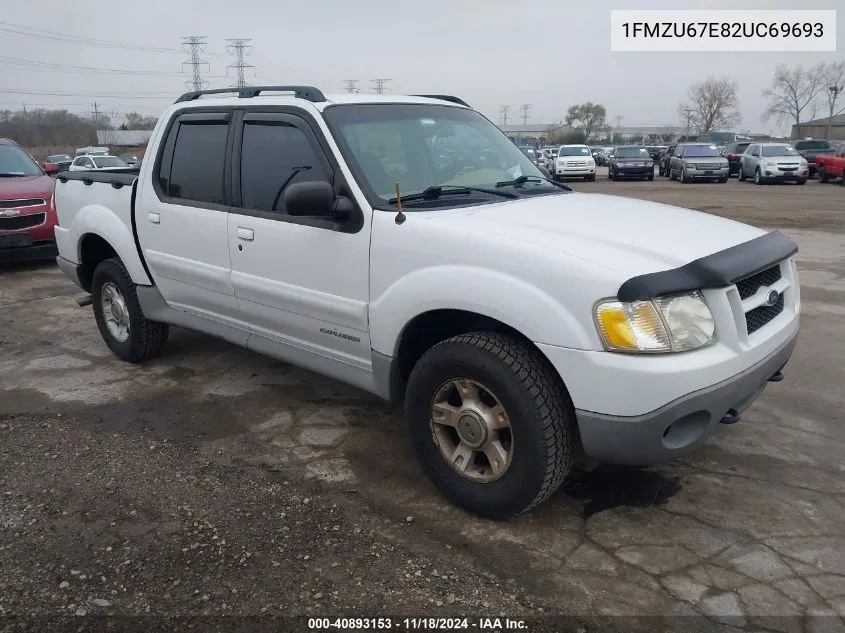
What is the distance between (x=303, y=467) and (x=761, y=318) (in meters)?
2.37

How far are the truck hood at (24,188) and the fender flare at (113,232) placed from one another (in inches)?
174

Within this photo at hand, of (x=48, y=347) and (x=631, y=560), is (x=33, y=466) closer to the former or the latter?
(x=48, y=347)

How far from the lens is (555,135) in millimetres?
101625

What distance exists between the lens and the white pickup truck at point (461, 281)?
2.71m

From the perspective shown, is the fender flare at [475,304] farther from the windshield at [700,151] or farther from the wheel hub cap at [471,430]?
the windshield at [700,151]

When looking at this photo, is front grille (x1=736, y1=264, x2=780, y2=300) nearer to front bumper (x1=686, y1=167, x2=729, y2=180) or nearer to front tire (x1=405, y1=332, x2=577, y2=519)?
front tire (x1=405, y1=332, x2=577, y2=519)

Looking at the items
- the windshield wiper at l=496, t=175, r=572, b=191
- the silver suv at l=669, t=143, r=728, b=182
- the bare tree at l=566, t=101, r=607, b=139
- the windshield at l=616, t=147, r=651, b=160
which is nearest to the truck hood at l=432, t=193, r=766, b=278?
the windshield wiper at l=496, t=175, r=572, b=191

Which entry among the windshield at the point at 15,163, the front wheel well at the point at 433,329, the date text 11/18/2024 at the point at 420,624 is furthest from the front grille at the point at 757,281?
the windshield at the point at 15,163

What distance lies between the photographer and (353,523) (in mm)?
3193

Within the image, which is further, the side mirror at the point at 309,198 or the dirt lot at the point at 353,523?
the side mirror at the point at 309,198

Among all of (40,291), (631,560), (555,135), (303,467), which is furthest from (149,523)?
(555,135)

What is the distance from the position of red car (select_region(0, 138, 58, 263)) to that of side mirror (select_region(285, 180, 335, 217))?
23.9 ft

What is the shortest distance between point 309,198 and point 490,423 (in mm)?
1322

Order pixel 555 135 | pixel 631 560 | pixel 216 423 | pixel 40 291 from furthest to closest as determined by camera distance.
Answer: pixel 555 135, pixel 40 291, pixel 216 423, pixel 631 560
